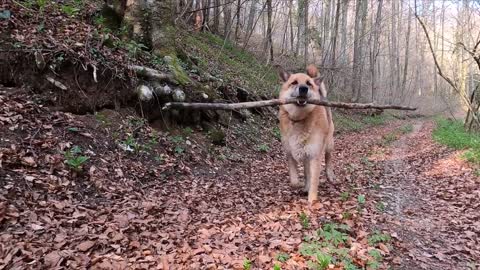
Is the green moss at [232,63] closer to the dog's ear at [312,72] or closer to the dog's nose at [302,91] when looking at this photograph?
the dog's ear at [312,72]

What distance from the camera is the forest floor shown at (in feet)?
12.7

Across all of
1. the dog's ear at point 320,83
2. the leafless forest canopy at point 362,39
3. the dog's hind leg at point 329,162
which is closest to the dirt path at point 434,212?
the dog's hind leg at point 329,162

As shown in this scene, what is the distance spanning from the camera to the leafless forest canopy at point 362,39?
19672 millimetres

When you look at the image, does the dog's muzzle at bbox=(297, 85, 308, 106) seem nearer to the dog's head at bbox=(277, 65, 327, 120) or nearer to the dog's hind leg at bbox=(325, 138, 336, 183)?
the dog's head at bbox=(277, 65, 327, 120)

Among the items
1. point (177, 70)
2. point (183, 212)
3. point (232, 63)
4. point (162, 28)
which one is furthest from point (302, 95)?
point (232, 63)

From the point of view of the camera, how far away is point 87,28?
7.24 metres

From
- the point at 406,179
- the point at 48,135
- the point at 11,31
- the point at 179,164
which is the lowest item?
the point at 406,179

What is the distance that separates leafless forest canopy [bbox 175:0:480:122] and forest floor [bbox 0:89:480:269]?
7.13 metres

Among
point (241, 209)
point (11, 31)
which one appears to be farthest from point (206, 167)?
point (11, 31)

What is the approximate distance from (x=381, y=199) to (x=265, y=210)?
2203 millimetres

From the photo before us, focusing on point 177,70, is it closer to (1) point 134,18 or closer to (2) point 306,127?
(1) point 134,18

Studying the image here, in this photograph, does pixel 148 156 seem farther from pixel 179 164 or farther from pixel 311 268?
pixel 311 268

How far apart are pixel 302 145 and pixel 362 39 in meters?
26.8

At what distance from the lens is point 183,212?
513 cm
